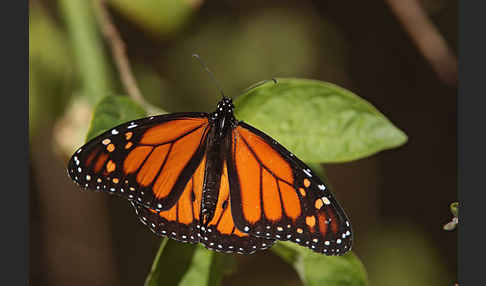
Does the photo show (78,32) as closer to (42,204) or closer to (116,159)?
(116,159)

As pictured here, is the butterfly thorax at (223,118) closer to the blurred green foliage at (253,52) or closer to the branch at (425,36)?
the blurred green foliage at (253,52)

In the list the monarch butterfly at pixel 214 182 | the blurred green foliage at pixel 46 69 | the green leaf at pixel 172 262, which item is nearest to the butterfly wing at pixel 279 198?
the monarch butterfly at pixel 214 182

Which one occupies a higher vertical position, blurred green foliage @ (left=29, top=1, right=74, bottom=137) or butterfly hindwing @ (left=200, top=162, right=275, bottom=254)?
blurred green foliage @ (left=29, top=1, right=74, bottom=137)

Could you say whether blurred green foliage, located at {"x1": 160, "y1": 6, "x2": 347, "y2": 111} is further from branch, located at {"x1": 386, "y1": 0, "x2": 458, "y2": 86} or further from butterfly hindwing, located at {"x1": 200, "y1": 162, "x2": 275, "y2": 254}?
butterfly hindwing, located at {"x1": 200, "y1": 162, "x2": 275, "y2": 254}

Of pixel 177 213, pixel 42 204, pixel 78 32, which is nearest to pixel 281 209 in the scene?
pixel 177 213

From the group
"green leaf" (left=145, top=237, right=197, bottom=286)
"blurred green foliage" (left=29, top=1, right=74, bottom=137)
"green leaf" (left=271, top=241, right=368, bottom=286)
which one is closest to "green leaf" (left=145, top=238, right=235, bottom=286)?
"green leaf" (left=145, top=237, right=197, bottom=286)

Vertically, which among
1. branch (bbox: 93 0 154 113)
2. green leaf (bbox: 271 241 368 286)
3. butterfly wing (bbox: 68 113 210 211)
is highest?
branch (bbox: 93 0 154 113)

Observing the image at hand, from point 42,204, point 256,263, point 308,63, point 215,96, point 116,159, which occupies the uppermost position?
point 308,63
